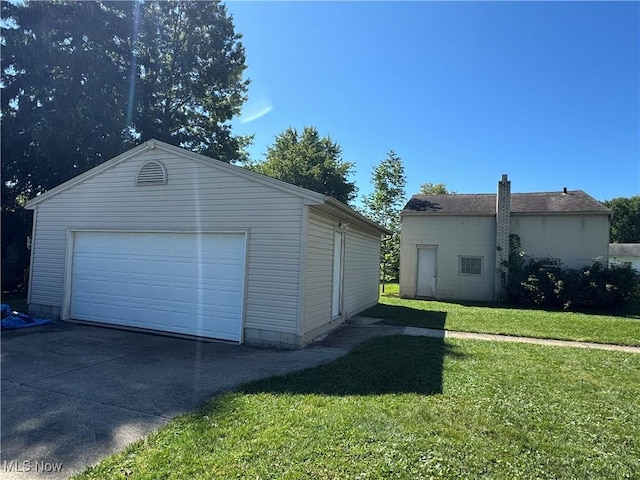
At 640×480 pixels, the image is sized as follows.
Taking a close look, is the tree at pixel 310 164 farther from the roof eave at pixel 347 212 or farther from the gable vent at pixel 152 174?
the gable vent at pixel 152 174

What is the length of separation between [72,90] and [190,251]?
1286cm

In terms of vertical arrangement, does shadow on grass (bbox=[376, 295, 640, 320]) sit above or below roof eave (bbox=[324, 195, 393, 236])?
below

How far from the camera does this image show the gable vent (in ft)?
27.3

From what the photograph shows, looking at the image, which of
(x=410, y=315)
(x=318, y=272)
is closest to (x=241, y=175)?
(x=318, y=272)

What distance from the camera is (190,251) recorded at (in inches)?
318

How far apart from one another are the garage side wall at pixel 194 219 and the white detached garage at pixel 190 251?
21mm

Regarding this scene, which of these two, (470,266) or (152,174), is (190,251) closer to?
(152,174)

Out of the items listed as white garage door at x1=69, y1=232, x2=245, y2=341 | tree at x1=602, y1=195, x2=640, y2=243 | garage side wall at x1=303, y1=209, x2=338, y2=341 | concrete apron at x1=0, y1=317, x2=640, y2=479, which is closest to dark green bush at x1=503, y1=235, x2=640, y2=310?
concrete apron at x1=0, y1=317, x2=640, y2=479

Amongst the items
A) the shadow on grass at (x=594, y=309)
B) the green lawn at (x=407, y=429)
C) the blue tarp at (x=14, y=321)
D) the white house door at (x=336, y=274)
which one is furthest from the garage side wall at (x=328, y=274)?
the blue tarp at (x=14, y=321)

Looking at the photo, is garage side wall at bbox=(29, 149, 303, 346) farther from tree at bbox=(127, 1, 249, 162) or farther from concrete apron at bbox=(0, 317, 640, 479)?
tree at bbox=(127, 1, 249, 162)

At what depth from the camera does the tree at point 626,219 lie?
50109 millimetres

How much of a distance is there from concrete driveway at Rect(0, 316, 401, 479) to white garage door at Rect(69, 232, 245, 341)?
1.51ft

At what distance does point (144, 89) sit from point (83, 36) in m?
3.03

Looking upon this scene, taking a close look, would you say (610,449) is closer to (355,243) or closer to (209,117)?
(355,243)
